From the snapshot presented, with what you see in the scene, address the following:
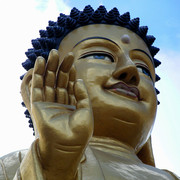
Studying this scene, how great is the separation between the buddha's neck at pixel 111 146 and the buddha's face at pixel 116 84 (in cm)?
5

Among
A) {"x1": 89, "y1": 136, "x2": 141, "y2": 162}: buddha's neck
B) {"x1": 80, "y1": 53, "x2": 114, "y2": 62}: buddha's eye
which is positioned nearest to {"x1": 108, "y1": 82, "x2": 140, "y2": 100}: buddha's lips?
{"x1": 80, "y1": 53, "x2": 114, "y2": 62}: buddha's eye

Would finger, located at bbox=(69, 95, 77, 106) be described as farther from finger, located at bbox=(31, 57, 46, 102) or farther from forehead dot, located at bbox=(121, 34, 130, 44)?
forehead dot, located at bbox=(121, 34, 130, 44)

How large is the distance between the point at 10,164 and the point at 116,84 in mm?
1297

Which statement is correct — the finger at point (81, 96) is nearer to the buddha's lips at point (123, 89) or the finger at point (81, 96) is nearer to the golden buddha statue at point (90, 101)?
the golden buddha statue at point (90, 101)

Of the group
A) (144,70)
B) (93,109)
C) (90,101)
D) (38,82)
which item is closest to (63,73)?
(38,82)

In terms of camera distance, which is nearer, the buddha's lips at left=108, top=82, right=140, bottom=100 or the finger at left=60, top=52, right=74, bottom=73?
the finger at left=60, top=52, right=74, bottom=73

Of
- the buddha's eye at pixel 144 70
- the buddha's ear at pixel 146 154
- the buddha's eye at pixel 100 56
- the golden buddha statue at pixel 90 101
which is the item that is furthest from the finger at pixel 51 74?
the buddha's ear at pixel 146 154

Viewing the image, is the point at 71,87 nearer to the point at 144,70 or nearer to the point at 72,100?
the point at 72,100

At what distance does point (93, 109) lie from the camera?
385 cm

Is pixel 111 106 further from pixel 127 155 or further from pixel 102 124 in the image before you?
pixel 127 155

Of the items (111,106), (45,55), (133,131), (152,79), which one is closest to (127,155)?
(133,131)

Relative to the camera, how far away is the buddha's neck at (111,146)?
150 inches

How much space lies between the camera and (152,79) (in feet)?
15.2

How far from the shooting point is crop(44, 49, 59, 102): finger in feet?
9.61
